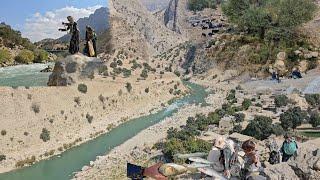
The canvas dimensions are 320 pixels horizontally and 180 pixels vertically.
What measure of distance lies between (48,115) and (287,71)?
34.2m

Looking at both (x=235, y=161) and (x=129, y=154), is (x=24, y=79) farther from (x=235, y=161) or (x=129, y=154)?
(x=235, y=161)

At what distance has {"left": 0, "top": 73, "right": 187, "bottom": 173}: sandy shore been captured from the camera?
3155cm

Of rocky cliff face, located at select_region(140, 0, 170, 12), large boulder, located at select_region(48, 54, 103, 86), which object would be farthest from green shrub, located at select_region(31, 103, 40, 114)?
rocky cliff face, located at select_region(140, 0, 170, 12)

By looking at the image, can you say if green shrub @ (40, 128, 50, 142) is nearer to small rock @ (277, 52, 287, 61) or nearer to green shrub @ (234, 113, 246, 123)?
green shrub @ (234, 113, 246, 123)

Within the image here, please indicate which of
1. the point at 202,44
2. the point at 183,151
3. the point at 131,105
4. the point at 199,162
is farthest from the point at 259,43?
the point at 199,162

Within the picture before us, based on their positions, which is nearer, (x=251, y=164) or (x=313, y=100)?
(x=251, y=164)

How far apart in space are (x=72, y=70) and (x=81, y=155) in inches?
588

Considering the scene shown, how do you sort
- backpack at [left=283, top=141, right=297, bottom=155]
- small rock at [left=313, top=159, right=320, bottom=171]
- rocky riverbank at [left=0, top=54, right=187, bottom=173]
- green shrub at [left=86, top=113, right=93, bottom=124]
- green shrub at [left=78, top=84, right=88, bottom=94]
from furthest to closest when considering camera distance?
green shrub at [left=78, top=84, right=88, bottom=94]
green shrub at [left=86, top=113, right=93, bottom=124]
rocky riverbank at [left=0, top=54, right=187, bottom=173]
backpack at [left=283, top=141, right=297, bottom=155]
small rock at [left=313, top=159, right=320, bottom=171]

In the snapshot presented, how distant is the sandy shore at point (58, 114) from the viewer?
31547mm

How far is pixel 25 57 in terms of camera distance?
84.5m

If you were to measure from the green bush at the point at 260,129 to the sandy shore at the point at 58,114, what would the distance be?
12.7 meters

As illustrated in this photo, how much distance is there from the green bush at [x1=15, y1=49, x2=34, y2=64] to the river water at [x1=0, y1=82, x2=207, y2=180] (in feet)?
149

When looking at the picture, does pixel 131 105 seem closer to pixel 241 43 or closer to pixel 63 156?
pixel 63 156

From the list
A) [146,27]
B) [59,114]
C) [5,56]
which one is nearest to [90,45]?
[59,114]
